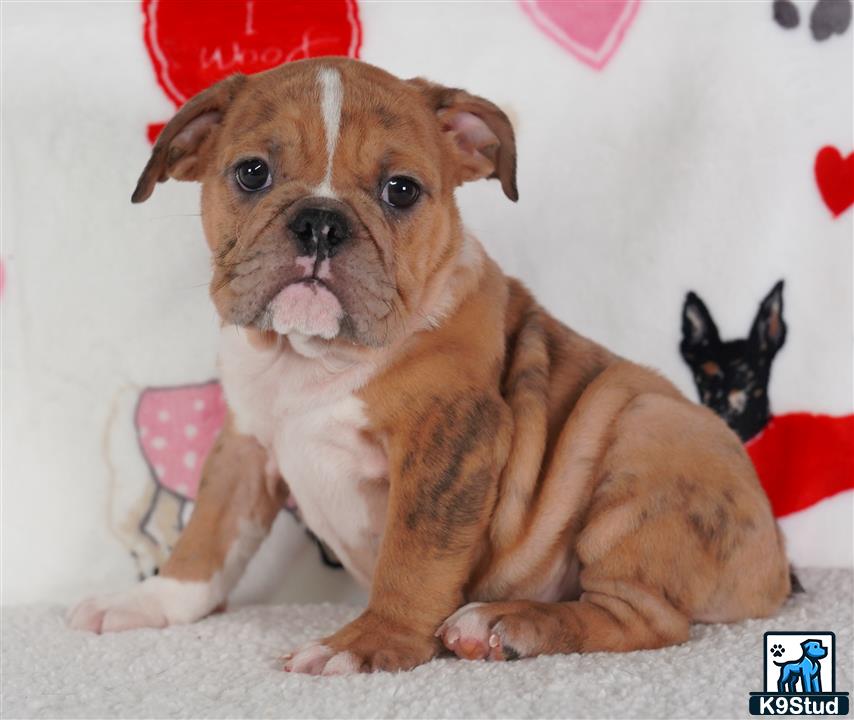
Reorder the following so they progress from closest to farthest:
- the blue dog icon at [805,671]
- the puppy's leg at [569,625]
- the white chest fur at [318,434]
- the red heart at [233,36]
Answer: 1. the blue dog icon at [805,671]
2. the puppy's leg at [569,625]
3. the white chest fur at [318,434]
4. the red heart at [233,36]

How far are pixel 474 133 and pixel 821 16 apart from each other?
5.72 feet

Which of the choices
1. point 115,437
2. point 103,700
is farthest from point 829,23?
point 103,700

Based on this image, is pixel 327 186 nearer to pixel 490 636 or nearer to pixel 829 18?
pixel 490 636

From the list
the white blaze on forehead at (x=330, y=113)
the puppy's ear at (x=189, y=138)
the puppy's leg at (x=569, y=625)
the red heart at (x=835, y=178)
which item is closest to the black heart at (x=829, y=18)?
the red heart at (x=835, y=178)

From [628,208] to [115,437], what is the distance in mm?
2185

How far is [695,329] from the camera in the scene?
14.9 ft

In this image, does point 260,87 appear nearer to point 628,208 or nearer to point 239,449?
point 239,449

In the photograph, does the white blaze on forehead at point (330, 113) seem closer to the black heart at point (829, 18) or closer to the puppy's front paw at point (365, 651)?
the puppy's front paw at point (365, 651)

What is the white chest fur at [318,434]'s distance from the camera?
11.0ft

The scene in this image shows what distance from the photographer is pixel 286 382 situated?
3.42 meters

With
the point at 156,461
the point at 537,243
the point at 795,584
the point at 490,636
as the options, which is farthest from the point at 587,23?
the point at 490,636

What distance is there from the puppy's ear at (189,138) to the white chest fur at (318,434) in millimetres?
500

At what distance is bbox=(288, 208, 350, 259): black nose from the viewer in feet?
9.78

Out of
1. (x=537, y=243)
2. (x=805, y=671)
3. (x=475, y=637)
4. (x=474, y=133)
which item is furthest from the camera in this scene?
(x=537, y=243)
